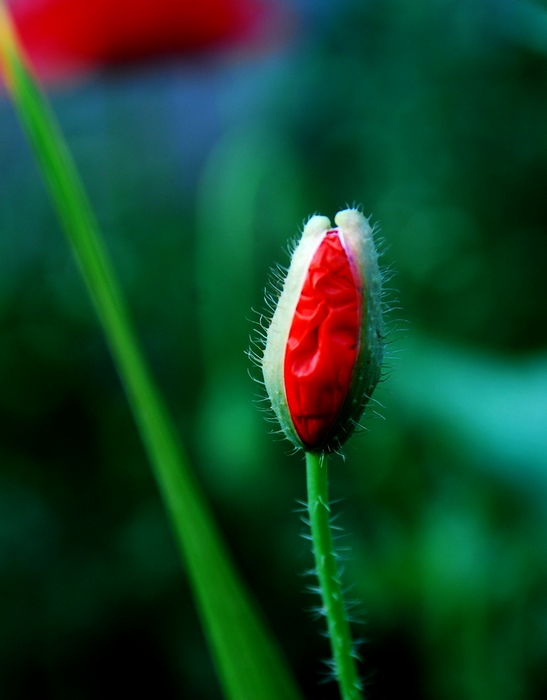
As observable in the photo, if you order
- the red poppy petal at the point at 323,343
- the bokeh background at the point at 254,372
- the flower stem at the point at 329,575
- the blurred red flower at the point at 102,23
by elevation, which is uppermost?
the blurred red flower at the point at 102,23

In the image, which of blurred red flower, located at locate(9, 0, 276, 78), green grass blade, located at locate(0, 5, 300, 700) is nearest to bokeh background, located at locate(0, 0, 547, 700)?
blurred red flower, located at locate(9, 0, 276, 78)

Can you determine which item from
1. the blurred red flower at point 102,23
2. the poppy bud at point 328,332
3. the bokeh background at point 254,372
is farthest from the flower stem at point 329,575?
the blurred red flower at point 102,23

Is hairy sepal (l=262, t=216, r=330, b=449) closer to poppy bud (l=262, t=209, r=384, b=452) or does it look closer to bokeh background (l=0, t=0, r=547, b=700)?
poppy bud (l=262, t=209, r=384, b=452)

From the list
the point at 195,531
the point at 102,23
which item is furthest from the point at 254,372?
the point at 195,531

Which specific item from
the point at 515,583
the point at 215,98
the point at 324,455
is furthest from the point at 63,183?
the point at 215,98

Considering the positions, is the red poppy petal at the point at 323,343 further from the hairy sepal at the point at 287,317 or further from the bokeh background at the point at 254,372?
the bokeh background at the point at 254,372

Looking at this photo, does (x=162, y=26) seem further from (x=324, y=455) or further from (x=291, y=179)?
(x=324, y=455)
